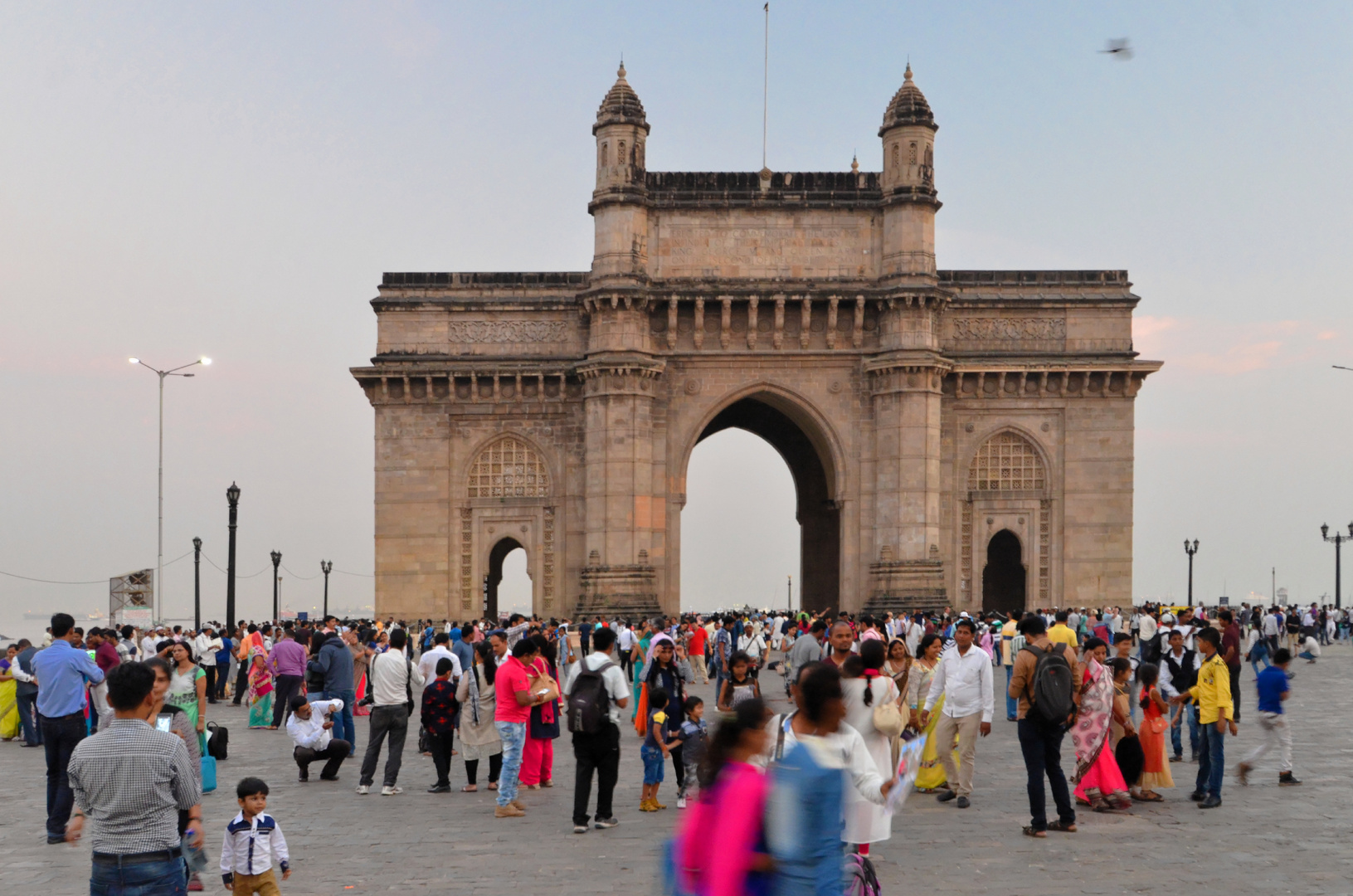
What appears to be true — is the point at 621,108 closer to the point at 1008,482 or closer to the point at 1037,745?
the point at 1008,482

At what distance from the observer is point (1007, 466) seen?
140 ft

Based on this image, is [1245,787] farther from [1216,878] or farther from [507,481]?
[507,481]

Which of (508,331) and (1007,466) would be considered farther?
(1007,466)

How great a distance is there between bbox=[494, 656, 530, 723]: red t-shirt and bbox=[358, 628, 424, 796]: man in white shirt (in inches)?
63.9

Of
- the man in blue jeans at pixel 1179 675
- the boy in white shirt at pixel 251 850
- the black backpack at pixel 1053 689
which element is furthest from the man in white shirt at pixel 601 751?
the man in blue jeans at pixel 1179 675

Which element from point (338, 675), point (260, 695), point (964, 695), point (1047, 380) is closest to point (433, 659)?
point (338, 675)

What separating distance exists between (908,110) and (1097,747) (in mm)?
30114

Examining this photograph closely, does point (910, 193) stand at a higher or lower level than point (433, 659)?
higher

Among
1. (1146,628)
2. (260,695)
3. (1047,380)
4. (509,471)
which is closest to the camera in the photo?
(260,695)

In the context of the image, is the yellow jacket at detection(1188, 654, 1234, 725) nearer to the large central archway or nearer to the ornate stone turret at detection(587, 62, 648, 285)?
the ornate stone turret at detection(587, 62, 648, 285)

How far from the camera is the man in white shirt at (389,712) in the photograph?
49.1ft

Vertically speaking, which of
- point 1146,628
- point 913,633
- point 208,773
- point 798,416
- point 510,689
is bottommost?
point 208,773

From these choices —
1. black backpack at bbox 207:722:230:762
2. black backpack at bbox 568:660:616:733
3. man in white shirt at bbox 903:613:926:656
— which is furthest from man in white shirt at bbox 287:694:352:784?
man in white shirt at bbox 903:613:926:656

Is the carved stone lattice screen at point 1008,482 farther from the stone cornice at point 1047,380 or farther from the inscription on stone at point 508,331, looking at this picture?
the inscription on stone at point 508,331
